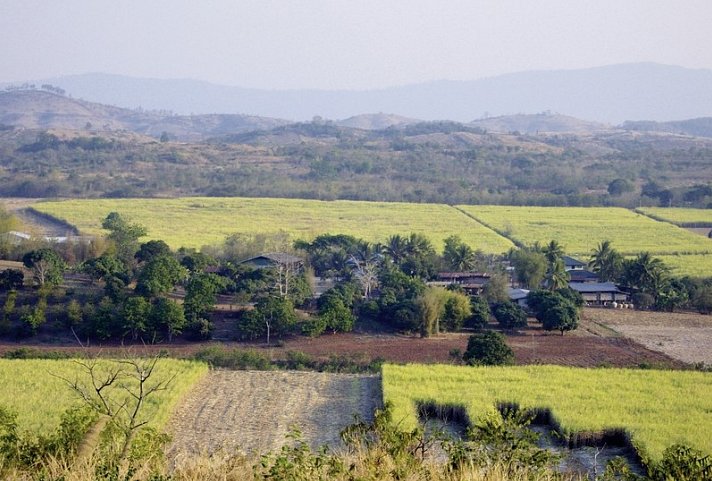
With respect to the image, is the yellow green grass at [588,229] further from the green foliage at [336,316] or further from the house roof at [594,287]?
the green foliage at [336,316]

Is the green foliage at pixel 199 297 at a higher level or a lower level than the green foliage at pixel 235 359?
higher

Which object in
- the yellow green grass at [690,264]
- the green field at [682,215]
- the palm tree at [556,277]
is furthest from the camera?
the green field at [682,215]

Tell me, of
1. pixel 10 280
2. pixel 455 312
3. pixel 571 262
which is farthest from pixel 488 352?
pixel 571 262

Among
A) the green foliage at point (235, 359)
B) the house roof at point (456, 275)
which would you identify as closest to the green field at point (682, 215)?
the house roof at point (456, 275)

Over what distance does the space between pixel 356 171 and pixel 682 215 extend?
34.5 metres

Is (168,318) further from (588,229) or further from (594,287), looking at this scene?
(588,229)

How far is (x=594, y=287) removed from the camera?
36.8 m

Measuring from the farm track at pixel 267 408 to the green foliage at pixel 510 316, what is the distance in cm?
868

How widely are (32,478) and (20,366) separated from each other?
1371cm

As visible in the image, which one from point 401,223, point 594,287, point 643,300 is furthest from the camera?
point 401,223

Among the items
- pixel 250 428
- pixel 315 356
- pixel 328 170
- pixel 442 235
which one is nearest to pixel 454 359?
pixel 315 356

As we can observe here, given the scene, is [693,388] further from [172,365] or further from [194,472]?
[194,472]

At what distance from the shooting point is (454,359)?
2588 cm

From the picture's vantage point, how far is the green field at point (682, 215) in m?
58.1
